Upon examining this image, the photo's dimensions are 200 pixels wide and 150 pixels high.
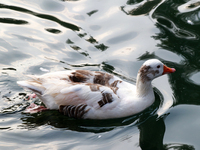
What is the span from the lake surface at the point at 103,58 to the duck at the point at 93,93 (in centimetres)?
21

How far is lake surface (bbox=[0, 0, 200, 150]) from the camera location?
5.81 m

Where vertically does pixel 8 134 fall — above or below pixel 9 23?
below

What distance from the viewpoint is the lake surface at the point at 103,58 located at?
5812mm

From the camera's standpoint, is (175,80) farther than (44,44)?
No

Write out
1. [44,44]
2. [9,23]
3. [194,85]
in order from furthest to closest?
[9,23] → [44,44] → [194,85]

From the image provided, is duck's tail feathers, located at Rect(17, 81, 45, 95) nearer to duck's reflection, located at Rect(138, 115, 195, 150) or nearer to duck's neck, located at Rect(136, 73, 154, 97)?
duck's neck, located at Rect(136, 73, 154, 97)

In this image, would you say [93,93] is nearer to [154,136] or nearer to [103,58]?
[154,136]

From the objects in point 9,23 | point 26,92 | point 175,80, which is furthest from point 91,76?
point 9,23

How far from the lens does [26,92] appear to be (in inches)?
281

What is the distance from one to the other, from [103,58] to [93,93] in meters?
2.28

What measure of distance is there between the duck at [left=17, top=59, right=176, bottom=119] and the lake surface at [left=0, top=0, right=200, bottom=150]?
212mm

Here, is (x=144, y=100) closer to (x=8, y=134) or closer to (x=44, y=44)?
(x=8, y=134)

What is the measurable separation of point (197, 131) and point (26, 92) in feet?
12.7

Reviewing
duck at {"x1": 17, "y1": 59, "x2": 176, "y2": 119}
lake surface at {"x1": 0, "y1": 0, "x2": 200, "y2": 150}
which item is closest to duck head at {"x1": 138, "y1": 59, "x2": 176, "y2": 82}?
duck at {"x1": 17, "y1": 59, "x2": 176, "y2": 119}
